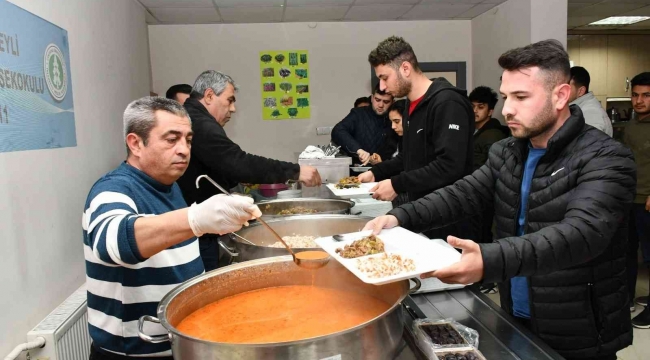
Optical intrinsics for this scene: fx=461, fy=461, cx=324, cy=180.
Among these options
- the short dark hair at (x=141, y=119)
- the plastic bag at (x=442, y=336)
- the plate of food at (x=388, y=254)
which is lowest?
the plastic bag at (x=442, y=336)

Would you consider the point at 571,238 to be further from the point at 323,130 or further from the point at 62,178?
the point at 323,130

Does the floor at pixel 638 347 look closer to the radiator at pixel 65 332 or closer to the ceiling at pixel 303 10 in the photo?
the radiator at pixel 65 332

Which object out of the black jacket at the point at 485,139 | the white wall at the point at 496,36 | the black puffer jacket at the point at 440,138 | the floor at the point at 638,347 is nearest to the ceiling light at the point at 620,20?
the white wall at the point at 496,36

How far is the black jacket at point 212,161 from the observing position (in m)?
2.20

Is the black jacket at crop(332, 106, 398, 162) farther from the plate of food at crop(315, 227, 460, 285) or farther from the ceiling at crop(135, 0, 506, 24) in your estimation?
the plate of food at crop(315, 227, 460, 285)

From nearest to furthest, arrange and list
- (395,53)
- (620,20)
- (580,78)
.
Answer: (395,53) < (580,78) < (620,20)

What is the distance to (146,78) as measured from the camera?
14.8 feet

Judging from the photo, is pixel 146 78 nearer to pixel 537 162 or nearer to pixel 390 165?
pixel 390 165

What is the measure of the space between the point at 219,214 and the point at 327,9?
4116 millimetres

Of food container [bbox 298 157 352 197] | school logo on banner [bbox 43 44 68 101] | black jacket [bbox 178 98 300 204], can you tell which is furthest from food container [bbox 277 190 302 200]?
school logo on banner [bbox 43 44 68 101]

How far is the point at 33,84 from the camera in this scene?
197 cm

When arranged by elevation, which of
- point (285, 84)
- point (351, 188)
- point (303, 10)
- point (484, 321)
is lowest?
point (484, 321)

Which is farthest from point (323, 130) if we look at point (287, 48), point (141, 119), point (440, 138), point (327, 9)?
point (141, 119)

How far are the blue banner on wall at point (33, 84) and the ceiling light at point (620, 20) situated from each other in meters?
6.50
